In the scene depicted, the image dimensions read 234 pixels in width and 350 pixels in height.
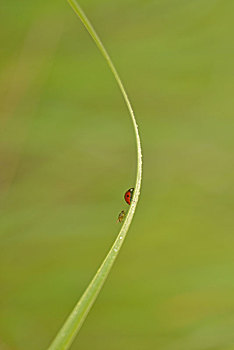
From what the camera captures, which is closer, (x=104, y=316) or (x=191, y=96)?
(x=104, y=316)

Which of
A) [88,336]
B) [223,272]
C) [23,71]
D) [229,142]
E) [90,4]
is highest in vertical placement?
[90,4]

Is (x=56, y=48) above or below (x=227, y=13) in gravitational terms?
below

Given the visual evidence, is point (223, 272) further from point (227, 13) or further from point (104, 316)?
point (227, 13)

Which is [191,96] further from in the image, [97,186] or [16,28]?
[16,28]

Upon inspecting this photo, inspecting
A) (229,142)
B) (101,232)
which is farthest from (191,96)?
(101,232)

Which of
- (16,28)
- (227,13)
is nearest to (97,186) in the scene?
(16,28)

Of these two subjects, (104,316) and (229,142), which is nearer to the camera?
(104,316)
